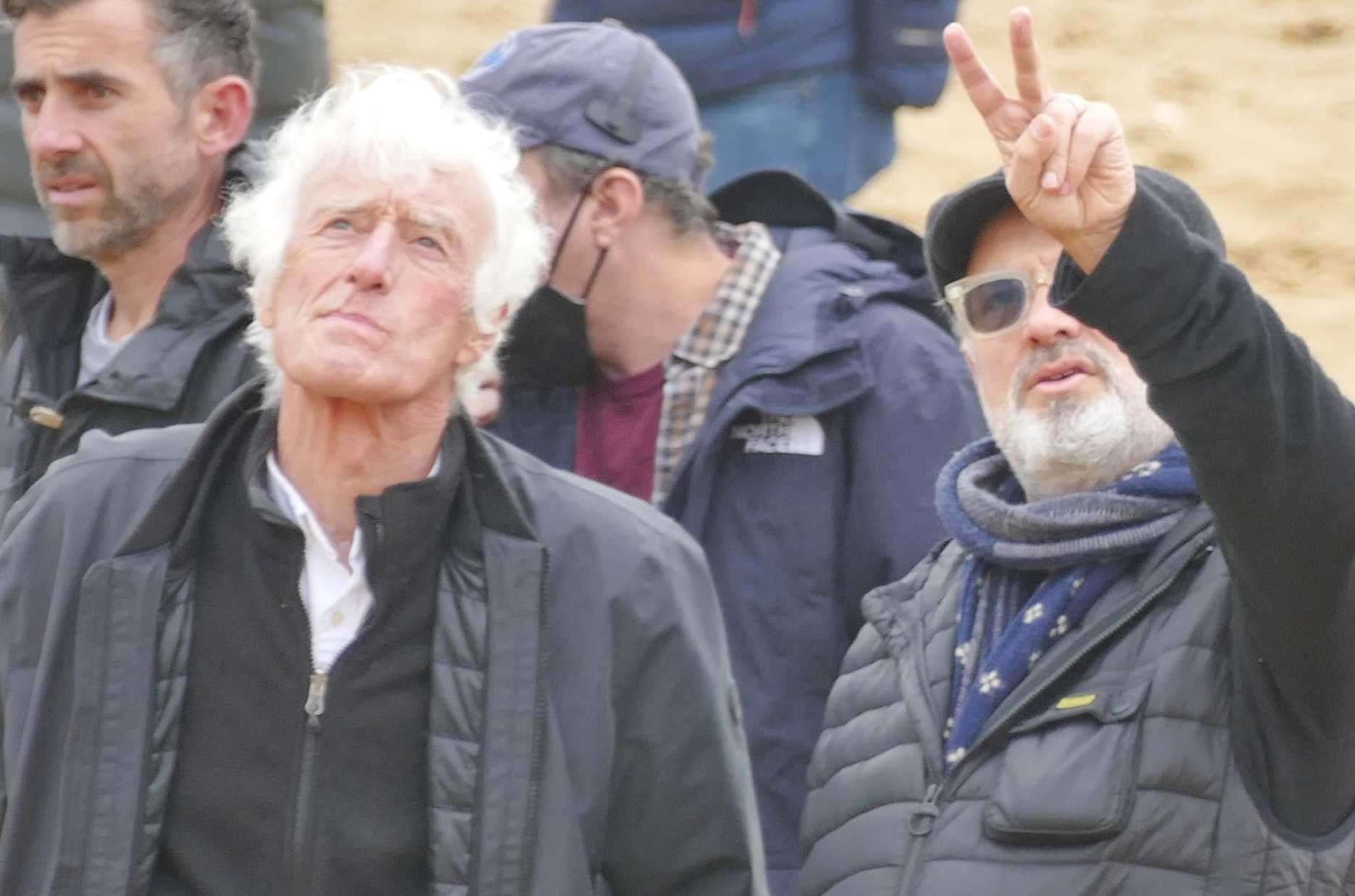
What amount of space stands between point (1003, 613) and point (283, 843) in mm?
908

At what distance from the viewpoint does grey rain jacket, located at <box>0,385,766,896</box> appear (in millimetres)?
2871

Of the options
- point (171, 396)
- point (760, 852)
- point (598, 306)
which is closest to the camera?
point (760, 852)

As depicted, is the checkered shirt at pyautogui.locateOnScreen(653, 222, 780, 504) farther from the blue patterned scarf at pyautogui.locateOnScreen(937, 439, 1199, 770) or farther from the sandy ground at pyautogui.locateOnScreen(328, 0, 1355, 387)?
the sandy ground at pyautogui.locateOnScreen(328, 0, 1355, 387)

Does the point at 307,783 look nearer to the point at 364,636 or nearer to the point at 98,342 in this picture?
the point at 364,636

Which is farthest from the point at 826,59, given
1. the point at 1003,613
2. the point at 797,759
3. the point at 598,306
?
the point at 1003,613

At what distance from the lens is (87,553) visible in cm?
Answer: 299

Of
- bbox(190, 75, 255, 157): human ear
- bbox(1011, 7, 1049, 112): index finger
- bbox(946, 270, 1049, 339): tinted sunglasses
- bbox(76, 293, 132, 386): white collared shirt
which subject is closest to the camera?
bbox(1011, 7, 1049, 112): index finger

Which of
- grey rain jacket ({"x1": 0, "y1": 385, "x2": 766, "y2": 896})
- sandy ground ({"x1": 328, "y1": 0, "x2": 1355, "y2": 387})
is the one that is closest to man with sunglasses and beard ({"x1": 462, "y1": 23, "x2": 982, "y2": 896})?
grey rain jacket ({"x1": 0, "y1": 385, "x2": 766, "y2": 896})

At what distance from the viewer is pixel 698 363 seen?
13.1 feet

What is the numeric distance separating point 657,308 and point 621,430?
0.66 ft

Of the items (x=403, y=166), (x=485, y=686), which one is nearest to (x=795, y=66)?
(x=403, y=166)

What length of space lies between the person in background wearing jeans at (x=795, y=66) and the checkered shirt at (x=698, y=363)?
1200 mm

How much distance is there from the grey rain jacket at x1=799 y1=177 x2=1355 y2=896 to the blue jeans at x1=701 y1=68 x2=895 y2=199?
85.1 inches

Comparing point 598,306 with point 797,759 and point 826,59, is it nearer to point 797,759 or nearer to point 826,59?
point 797,759
